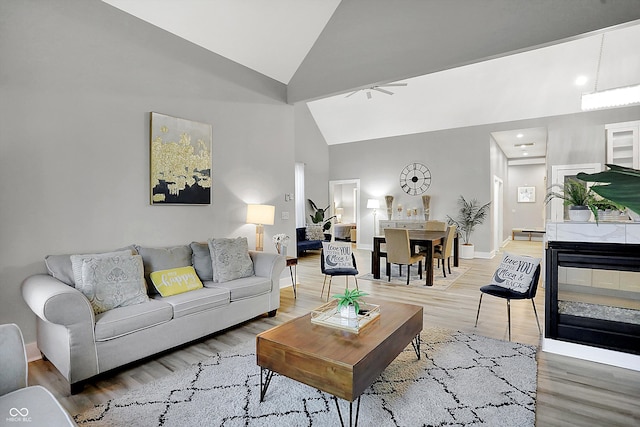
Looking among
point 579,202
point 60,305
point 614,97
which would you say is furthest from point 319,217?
point 60,305

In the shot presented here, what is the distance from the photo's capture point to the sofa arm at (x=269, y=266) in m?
3.94

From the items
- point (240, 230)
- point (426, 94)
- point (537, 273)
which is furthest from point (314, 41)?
point (537, 273)

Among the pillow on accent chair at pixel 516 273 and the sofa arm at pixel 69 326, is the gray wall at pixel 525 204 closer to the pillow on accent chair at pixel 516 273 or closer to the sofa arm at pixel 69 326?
the pillow on accent chair at pixel 516 273

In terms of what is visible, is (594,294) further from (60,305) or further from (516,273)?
(60,305)

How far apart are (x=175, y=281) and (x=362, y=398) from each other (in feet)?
6.76

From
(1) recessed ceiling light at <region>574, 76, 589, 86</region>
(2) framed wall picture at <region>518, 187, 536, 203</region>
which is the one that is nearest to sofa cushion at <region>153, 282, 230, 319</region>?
(1) recessed ceiling light at <region>574, 76, 589, 86</region>

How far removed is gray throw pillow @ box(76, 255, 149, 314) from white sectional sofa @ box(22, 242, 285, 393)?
0.22 feet

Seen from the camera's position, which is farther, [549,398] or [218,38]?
[218,38]

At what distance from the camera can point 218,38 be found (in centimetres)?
426

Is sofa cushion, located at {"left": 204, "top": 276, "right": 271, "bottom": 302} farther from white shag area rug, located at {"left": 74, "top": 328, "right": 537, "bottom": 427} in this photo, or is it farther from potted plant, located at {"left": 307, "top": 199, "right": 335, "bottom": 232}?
potted plant, located at {"left": 307, "top": 199, "right": 335, "bottom": 232}

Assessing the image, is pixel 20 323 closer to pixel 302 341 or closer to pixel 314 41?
pixel 302 341

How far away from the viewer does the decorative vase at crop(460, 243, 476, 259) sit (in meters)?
8.09

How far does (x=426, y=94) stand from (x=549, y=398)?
6.66 meters

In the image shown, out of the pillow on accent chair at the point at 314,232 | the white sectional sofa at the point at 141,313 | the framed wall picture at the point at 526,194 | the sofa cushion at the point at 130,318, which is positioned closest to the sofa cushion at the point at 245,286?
the white sectional sofa at the point at 141,313
